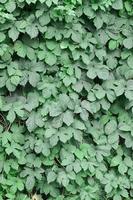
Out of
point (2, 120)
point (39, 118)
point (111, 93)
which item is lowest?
point (2, 120)

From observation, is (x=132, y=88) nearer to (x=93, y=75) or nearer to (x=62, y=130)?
(x=93, y=75)

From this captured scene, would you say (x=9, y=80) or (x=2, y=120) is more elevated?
(x=9, y=80)

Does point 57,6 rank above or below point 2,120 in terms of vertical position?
above

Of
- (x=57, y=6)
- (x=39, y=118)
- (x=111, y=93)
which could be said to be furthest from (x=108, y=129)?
(x=57, y=6)

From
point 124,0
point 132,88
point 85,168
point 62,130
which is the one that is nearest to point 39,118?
point 62,130

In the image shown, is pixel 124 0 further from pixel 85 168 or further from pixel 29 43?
pixel 85 168

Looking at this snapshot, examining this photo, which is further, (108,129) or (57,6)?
(108,129)
